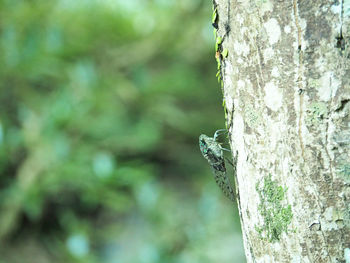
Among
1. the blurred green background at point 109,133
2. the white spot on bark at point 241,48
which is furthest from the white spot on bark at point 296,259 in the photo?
the blurred green background at point 109,133

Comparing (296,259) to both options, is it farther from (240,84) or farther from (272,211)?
(240,84)

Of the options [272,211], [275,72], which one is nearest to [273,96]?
[275,72]

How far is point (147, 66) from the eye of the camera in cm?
377

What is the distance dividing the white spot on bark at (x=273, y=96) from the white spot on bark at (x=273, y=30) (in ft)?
0.28

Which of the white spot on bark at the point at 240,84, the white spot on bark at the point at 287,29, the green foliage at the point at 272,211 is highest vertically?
the white spot on bark at the point at 287,29

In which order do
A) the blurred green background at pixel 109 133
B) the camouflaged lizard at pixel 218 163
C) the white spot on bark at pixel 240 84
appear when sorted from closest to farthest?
the white spot on bark at pixel 240 84, the camouflaged lizard at pixel 218 163, the blurred green background at pixel 109 133

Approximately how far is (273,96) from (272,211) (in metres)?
0.24

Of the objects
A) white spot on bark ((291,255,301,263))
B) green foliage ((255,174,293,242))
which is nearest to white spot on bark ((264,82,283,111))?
green foliage ((255,174,293,242))

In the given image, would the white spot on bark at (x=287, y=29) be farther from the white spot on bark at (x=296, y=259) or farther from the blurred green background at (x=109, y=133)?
the blurred green background at (x=109, y=133)

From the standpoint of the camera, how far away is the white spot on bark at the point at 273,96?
2.46 feet

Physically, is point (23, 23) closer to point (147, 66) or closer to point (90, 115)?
point (90, 115)

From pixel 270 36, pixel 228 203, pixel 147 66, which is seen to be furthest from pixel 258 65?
pixel 147 66

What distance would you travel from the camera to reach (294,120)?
2.42 feet

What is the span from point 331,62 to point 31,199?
2414 millimetres
